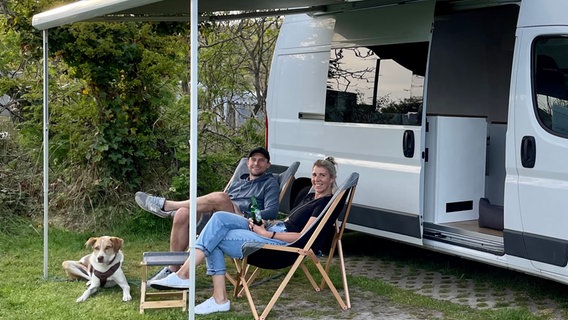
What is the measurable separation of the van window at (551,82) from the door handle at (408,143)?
1.09m

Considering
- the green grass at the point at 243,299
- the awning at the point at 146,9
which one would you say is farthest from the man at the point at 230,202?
the awning at the point at 146,9

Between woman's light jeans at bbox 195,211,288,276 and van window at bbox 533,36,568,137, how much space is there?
6.30ft

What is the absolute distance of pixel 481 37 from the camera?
235 inches

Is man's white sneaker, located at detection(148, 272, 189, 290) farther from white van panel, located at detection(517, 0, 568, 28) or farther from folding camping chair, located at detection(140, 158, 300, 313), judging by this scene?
white van panel, located at detection(517, 0, 568, 28)

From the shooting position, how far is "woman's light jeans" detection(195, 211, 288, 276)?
452 centimetres

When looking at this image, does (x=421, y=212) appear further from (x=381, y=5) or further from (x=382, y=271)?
(x=381, y=5)

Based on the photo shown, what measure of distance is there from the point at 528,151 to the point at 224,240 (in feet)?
6.83

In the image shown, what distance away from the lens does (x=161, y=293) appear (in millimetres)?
4910

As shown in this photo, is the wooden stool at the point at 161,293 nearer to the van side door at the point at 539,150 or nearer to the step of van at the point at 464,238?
the step of van at the point at 464,238

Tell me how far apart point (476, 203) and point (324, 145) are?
1.41 metres

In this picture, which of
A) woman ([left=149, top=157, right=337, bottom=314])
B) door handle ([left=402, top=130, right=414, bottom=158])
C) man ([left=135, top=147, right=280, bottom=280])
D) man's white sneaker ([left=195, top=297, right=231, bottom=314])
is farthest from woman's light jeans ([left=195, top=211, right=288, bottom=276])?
door handle ([left=402, top=130, right=414, bottom=158])

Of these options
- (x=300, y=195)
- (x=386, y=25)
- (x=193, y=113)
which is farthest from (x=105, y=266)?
(x=386, y=25)

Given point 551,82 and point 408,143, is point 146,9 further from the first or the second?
point 551,82

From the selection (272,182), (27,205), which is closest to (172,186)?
(27,205)
